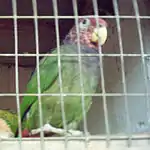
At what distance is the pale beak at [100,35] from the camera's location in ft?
5.30

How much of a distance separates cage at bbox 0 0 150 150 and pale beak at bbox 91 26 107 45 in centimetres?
6

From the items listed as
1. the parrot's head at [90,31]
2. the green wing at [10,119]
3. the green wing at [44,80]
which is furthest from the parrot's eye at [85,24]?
the green wing at [10,119]

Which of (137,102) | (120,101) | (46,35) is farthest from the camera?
(46,35)

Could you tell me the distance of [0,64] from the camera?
2314 millimetres

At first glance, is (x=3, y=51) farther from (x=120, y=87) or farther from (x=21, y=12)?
(x=120, y=87)

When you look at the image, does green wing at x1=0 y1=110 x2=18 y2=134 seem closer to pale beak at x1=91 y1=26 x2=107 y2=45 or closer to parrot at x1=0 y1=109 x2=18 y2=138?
parrot at x1=0 y1=109 x2=18 y2=138

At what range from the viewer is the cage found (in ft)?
4.12

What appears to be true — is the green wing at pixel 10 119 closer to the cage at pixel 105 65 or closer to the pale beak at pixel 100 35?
the cage at pixel 105 65

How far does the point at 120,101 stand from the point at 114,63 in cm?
17

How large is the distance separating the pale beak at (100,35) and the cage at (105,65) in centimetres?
6

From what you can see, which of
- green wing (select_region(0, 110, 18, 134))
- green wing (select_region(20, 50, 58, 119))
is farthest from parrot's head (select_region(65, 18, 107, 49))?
green wing (select_region(0, 110, 18, 134))

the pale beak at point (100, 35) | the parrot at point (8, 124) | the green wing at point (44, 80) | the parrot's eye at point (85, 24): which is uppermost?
the parrot's eye at point (85, 24)

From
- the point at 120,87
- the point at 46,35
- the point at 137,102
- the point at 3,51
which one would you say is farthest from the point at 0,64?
the point at 137,102

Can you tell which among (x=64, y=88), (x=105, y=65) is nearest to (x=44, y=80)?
(x=64, y=88)
